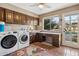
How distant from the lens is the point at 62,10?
2.20m

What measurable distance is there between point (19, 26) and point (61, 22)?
149 centimetres

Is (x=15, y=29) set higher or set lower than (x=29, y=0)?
lower

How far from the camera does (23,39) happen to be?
257 cm

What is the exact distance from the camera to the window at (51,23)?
84.3 inches

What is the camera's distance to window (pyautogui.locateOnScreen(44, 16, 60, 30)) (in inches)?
84.3

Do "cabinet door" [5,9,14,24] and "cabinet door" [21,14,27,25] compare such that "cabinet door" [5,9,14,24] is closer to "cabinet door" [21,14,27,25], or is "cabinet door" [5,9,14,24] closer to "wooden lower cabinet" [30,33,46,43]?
"cabinet door" [21,14,27,25]

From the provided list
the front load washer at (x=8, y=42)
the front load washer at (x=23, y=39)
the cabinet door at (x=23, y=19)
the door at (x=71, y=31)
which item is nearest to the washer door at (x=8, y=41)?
the front load washer at (x=8, y=42)

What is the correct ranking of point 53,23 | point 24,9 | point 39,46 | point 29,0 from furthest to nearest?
1. point 39,46
2. point 53,23
3. point 24,9
4. point 29,0

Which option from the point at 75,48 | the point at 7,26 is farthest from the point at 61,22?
the point at 7,26

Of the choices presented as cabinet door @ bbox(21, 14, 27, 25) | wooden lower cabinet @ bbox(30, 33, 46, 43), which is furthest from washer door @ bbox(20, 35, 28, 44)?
cabinet door @ bbox(21, 14, 27, 25)

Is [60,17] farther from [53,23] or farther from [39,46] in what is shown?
[39,46]

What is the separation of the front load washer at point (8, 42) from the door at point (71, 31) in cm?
180

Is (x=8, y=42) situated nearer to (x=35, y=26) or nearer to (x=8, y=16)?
(x=8, y=16)

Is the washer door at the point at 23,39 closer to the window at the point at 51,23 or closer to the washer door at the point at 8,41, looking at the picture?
the washer door at the point at 8,41
